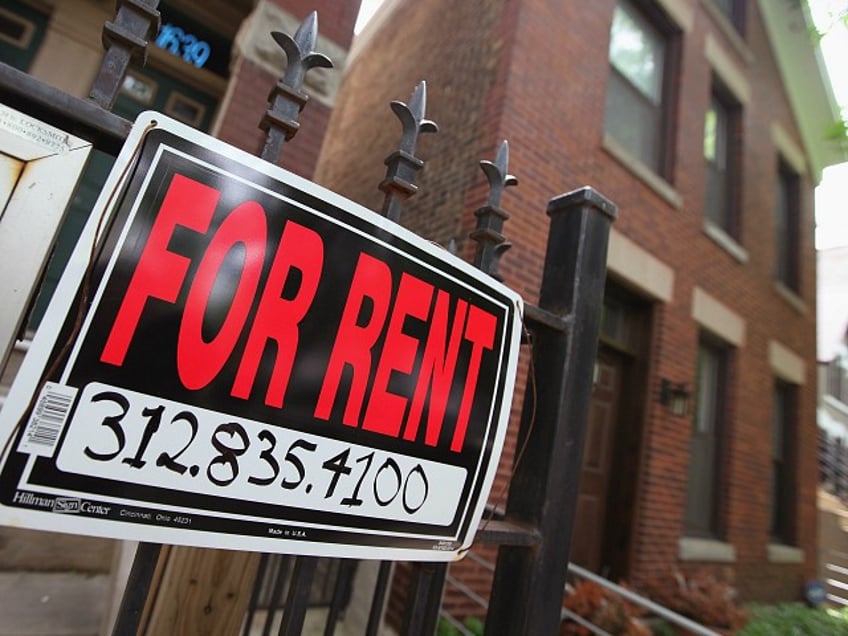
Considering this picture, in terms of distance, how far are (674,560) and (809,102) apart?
823 cm

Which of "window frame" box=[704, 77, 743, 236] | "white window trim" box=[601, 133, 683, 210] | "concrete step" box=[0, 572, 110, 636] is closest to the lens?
"concrete step" box=[0, 572, 110, 636]

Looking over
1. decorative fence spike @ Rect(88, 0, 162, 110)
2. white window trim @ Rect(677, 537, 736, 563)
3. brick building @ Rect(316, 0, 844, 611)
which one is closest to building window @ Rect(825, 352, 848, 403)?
brick building @ Rect(316, 0, 844, 611)

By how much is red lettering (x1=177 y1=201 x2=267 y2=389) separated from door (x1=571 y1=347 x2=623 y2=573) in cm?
440

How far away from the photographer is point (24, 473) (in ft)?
2.14


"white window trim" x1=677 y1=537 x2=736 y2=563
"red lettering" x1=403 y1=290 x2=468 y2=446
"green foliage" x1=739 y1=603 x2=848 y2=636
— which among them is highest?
"red lettering" x1=403 y1=290 x2=468 y2=446

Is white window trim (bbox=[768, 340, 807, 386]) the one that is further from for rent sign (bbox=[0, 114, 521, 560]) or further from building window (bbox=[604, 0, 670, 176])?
for rent sign (bbox=[0, 114, 521, 560])

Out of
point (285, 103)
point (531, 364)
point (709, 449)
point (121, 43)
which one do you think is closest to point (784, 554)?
point (709, 449)

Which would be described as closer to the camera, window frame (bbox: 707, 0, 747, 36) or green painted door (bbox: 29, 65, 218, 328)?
green painted door (bbox: 29, 65, 218, 328)

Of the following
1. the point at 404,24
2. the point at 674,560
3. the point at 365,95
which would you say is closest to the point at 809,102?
the point at 404,24

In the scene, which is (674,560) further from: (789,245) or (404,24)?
(404,24)

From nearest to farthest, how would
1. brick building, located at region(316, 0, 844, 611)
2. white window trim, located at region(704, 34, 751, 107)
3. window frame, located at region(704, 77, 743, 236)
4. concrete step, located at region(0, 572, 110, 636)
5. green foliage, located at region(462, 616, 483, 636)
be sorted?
concrete step, located at region(0, 572, 110, 636) → green foliage, located at region(462, 616, 483, 636) → brick building, located at region(316, 0, 844, 611) → white window trim, located at region(704, 34, 751, 107) → window frame, located at region(704, 77, 743, 236)

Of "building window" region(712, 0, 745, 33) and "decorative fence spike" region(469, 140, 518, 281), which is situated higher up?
"building window" region(712, 0, 745, 33)

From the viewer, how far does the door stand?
464 centimetres

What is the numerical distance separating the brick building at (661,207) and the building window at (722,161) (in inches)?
1.1
